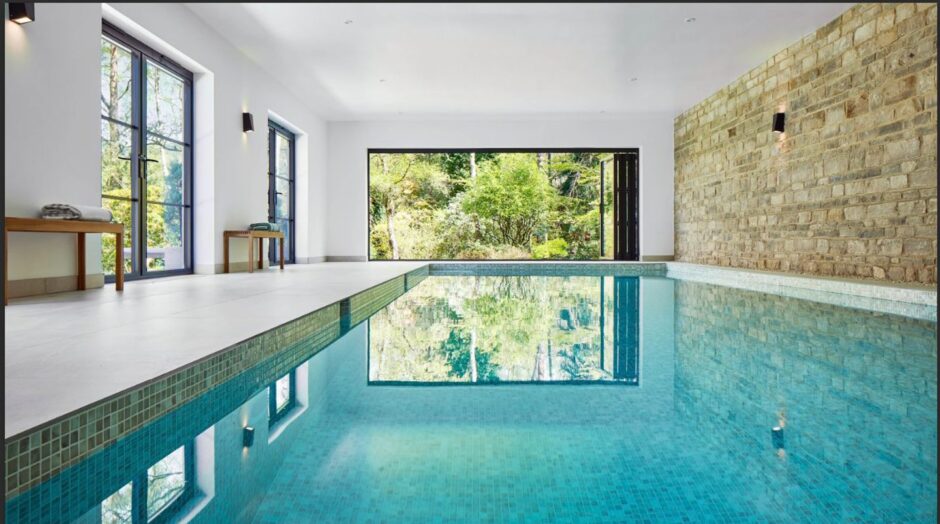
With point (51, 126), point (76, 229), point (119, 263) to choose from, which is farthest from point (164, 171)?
point (76, 229)

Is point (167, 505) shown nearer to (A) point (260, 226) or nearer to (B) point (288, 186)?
(A) point (260, 226)

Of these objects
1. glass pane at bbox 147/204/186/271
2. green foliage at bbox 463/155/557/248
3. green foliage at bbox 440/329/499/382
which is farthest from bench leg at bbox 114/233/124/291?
green foliage at bbox 463/155/557/248

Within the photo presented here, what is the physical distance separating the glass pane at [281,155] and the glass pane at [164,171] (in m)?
2.88

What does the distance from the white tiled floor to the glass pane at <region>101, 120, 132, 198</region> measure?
119cm

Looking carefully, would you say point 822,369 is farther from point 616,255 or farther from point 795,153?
point 616,255

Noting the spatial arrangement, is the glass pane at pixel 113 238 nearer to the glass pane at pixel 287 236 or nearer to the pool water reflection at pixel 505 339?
the pool water reflection at pixel 505 339

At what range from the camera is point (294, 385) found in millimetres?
2592

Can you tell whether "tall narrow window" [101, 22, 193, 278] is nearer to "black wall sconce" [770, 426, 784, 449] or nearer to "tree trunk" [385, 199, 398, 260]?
"black wall sconce" [770, 426, 784, 449]

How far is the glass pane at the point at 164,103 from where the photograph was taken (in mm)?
6277

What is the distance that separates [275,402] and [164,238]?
5.07 metres

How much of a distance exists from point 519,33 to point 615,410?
5549 mm

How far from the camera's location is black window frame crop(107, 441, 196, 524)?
56.1 inches

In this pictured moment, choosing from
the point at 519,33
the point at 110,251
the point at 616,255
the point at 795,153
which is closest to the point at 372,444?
the point at 110,251

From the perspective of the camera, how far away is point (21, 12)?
4184 millimetres
